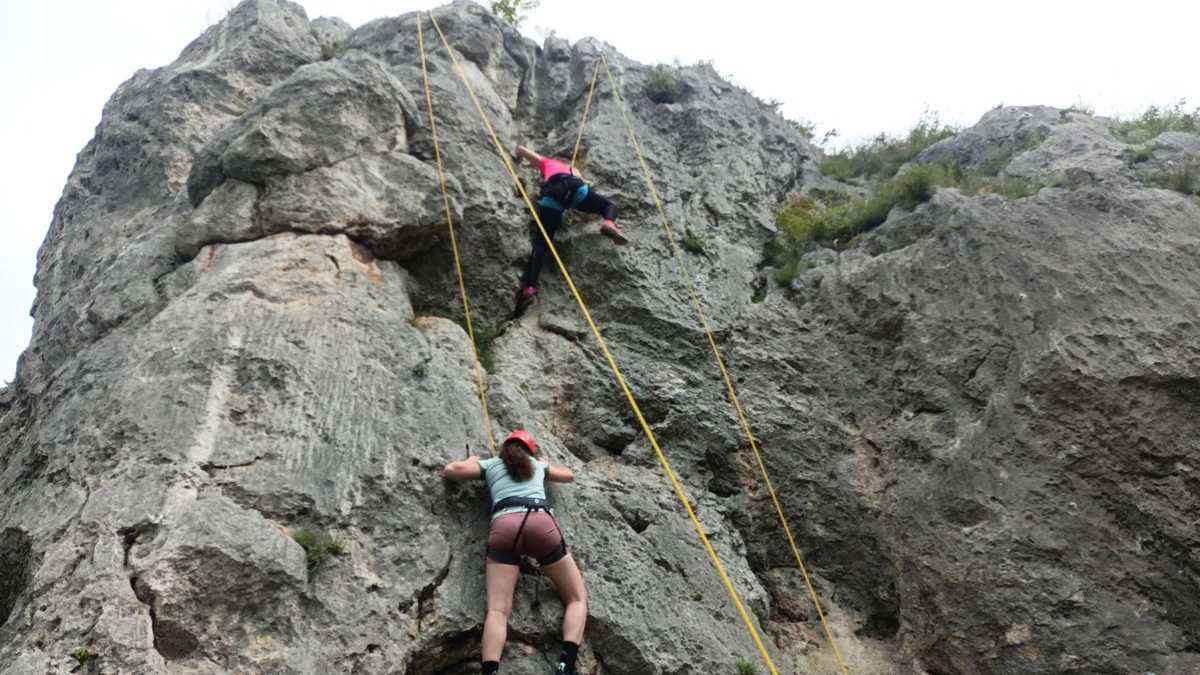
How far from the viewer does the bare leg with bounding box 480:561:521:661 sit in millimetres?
5082

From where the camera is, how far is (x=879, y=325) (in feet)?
27.1

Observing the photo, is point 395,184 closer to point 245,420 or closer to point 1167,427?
point 245,420

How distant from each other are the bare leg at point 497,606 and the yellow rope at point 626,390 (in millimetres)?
1566

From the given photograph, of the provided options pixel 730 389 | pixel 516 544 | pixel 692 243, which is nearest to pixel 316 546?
pixel 516 544

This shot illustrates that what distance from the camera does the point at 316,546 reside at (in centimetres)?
513

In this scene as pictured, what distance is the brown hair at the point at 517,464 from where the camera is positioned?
5.71 meters

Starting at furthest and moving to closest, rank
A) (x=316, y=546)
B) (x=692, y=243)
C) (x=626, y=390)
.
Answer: (x=692, y=243) → (x=626, y=390) → (x=316, y=546)

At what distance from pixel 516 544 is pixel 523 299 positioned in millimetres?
3483

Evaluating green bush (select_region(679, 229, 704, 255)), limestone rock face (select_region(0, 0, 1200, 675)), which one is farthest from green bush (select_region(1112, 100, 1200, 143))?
green bush (select_region(679, 229, 704, 255))

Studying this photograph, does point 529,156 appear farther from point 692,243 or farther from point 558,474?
point 558,474

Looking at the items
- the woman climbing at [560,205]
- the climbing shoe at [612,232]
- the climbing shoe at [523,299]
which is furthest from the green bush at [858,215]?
the climbing shoe at [523,299]

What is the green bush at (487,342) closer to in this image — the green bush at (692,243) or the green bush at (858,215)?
the green bush at (692,243)

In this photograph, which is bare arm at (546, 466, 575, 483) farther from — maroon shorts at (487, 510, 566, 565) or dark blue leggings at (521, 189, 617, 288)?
dark blue leggings at (521, 189, 617, 288)

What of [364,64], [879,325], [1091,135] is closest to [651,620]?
[879,325]
